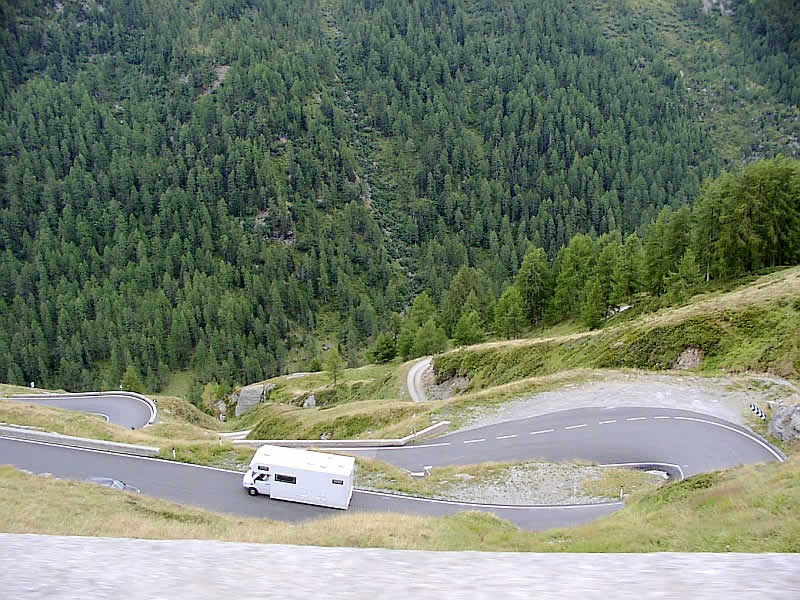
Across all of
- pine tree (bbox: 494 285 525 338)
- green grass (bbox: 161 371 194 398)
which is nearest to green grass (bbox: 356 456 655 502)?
pine tree (bbox: 494 285 525 338)

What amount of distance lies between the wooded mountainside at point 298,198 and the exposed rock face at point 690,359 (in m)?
37.7

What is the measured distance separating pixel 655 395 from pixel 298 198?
133 meters

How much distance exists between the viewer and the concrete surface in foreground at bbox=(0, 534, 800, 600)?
4.20 metres

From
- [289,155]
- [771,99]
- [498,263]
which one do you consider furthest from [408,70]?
[771,99]

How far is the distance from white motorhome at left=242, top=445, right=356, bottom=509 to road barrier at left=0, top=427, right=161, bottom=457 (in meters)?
8.59

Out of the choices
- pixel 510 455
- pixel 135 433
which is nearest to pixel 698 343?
pixel 510 455

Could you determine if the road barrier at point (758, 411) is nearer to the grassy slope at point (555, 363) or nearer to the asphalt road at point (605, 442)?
the asphalt road at point (605, 442)

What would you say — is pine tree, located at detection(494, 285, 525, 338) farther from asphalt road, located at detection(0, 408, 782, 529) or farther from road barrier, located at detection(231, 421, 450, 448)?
road barrier, located at detection(231, 421, 450, 448)

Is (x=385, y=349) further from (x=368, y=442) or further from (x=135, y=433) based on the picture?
(x=368, y=442)

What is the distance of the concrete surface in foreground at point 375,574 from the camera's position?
4.20 meters

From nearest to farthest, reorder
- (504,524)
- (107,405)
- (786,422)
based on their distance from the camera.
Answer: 1. (504,524)
2. (786,422)
3. (107,405)

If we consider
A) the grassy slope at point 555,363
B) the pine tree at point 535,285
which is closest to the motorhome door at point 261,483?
the grassy slope at point 555,363

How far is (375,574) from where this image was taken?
454 centimetres

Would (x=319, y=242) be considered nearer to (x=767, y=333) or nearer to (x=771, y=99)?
(x=767, y=333)
